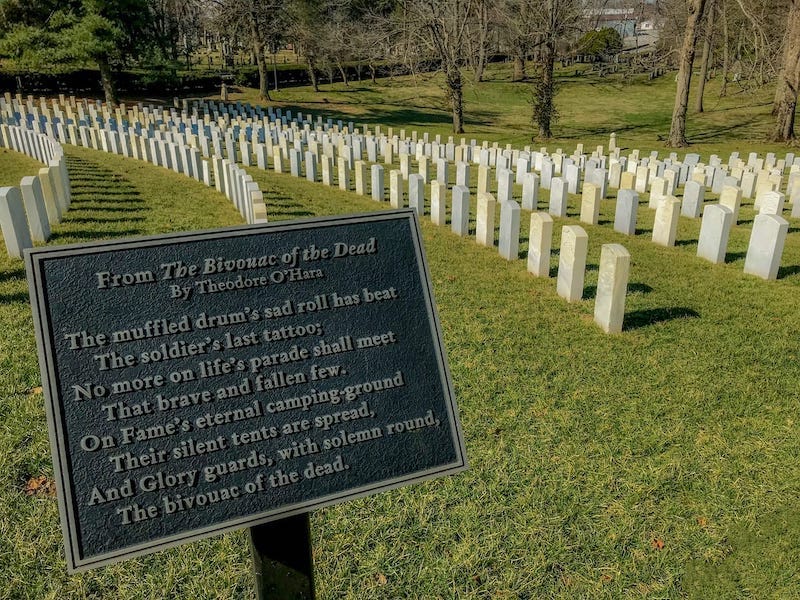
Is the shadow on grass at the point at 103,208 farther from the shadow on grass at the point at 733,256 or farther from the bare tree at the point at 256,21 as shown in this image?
the bare tree at the point at 256,21

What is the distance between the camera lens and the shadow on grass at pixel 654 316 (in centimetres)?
566

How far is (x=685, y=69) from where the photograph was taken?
2075 centimetres

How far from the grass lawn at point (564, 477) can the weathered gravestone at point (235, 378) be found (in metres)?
0.96

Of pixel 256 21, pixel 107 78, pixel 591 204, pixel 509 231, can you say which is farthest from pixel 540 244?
pixel 256 21

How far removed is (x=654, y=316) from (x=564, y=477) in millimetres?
2760

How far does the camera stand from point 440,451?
2.53 metres

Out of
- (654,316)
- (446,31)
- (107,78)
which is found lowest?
(654,316)

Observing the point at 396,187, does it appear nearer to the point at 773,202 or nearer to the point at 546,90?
the point at 773,202

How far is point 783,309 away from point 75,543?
6.46 metres

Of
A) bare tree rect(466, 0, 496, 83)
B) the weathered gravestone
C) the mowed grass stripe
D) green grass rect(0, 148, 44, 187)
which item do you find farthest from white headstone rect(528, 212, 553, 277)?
bare tree rect(466, 0, 496, 83)

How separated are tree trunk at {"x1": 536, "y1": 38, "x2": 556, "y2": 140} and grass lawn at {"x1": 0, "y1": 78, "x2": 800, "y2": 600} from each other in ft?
62.2

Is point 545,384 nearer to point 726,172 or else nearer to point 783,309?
point 783,309

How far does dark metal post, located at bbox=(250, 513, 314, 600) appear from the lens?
2381mm

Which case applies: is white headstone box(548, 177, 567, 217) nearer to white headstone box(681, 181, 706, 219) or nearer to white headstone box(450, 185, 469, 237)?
white headstone box(681, 181, 706, 219)
